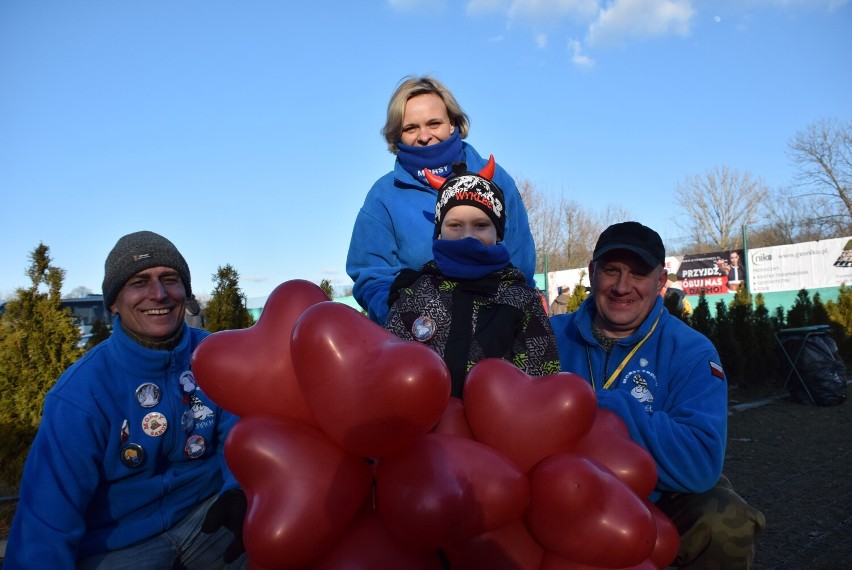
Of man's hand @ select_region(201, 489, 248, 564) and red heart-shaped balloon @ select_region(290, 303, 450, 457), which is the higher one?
red heart-shaped balloon @ select_region(290, 303, 450, 457)

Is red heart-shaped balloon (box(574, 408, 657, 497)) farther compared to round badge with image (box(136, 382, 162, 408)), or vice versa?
round badge with image (box(136, 382, 162, 408))

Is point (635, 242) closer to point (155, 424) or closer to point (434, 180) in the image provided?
point (434, 180)

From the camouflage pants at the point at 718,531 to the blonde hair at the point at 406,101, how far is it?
1975mm

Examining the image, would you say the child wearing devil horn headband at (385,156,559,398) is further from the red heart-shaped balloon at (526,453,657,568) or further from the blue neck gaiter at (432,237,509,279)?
the red heart-shaped balloon at (526,453,657,568)

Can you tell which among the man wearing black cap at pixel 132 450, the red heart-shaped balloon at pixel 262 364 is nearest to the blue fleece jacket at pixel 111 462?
the man wearing black cap at pixel 132 450

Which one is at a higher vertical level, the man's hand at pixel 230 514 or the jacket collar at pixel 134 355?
the jacket collar at pixel 134 355

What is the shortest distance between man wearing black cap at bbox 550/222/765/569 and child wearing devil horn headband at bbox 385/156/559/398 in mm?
322

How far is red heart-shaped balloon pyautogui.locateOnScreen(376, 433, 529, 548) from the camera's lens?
1366 millimetres

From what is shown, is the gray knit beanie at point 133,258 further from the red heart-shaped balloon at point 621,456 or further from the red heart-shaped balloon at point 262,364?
the red heart-shaped balloon at point 621,456

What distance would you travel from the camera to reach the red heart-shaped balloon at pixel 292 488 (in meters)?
1.37

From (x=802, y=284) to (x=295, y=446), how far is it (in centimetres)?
1946

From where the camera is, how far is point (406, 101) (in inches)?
110

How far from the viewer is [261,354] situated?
162cm

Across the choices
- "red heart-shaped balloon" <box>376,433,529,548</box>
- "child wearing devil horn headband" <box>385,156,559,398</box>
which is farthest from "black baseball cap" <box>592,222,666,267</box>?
"red heart-shaped balloon" <box>376,433,529,548</box>
